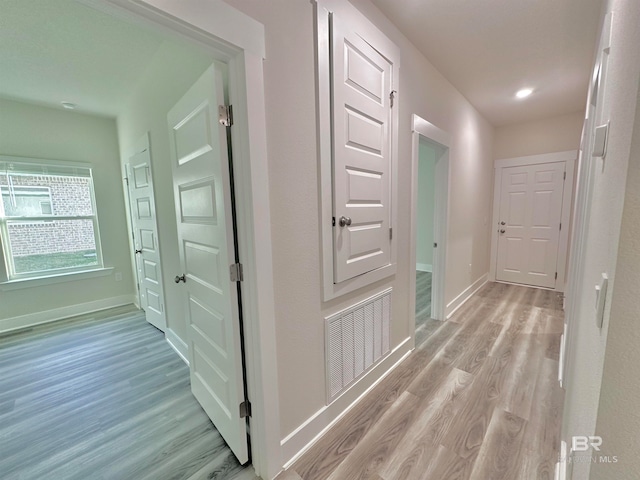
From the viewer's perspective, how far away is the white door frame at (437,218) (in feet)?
7.59

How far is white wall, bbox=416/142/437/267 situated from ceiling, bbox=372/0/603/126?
191 cm

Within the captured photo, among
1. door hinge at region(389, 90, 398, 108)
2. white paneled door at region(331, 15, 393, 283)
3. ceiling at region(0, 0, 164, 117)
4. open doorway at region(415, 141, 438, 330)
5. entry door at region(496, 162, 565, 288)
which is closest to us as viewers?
white paneled door at region(331, 15, 393, 283)

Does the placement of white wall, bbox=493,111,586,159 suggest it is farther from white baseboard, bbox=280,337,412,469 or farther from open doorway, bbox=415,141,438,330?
white baseboard, bbox=280,337,412,469

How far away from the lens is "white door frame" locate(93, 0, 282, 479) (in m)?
0.96

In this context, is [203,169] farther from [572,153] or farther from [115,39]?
[572,153]

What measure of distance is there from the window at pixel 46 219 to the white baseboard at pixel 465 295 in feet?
15.8

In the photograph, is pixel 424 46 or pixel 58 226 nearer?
pixel 424 46

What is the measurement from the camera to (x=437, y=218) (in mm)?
2971

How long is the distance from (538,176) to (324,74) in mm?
4320

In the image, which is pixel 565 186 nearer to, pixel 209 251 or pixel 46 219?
pixel 209 251

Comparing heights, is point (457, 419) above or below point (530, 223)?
below

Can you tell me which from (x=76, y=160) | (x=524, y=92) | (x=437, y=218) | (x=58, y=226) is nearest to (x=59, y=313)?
(x=58, y=226)

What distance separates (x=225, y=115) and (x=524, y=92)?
A: 362 cm

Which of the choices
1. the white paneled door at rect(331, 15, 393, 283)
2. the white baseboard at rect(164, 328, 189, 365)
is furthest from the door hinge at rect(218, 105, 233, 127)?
the white baseboard at rect(164, 328, 189, 365)
